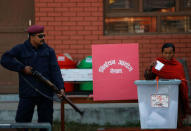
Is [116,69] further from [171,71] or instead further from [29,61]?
[29,61]

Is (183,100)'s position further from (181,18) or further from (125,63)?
(181,18)

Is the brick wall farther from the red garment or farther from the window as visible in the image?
the red garment

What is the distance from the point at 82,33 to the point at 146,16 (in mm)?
1339

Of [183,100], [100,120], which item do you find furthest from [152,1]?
[183,100]

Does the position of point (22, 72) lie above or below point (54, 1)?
below

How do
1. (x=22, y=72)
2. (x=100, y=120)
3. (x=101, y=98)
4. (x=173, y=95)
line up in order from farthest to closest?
(x=100, y=120) < (x=101, y=98) < (x=173, y=95) < (x=22, y=72)

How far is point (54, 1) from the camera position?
25.0 feet

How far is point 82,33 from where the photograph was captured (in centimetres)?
764

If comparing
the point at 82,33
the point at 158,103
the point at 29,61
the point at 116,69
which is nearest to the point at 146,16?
the point at 82,33

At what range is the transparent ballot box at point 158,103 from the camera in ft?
16.0

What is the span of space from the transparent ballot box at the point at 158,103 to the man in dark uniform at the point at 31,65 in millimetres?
1075

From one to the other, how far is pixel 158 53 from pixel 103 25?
122 cm

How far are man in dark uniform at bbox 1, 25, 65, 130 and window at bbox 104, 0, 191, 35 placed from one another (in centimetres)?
331

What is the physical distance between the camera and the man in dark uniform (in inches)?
175
